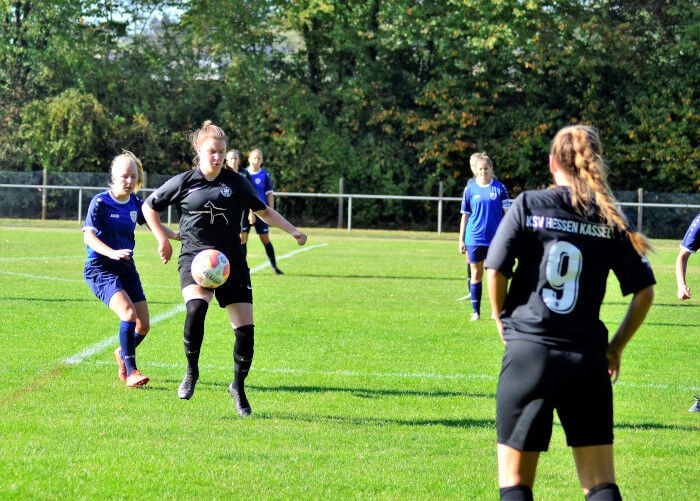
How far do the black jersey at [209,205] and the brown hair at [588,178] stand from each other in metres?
3.27

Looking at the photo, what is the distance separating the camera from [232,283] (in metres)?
6.64

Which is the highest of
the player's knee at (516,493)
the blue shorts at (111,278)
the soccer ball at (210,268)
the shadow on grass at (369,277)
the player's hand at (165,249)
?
the player's hand at (165,249)

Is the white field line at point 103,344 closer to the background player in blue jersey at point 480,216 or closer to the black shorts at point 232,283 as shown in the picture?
the black shorts at point 232,283

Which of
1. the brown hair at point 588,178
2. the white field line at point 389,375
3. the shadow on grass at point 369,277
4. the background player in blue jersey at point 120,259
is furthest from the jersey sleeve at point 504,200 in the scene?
the brown hair at point 588,178

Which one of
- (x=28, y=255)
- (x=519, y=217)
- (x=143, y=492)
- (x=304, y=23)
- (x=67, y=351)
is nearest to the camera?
(x=519, y=217)

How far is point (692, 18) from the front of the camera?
1331 inches

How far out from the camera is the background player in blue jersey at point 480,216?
39.1 feet

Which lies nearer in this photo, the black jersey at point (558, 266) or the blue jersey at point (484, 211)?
the black jersey at point (558, 266)

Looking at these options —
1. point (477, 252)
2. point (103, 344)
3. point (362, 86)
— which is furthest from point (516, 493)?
point (362, 86)

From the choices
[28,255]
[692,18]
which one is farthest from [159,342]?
[692,18]

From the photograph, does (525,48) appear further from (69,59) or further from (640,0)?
(69,59)

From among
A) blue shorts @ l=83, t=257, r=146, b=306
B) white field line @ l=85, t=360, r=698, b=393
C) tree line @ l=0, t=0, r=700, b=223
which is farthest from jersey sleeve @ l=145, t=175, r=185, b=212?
tree line @ l=0, t=0, r=700, b=223

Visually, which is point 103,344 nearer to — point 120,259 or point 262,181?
point 120,259

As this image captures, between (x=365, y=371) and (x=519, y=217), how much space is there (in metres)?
4.81
